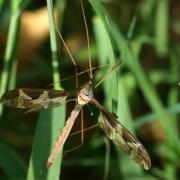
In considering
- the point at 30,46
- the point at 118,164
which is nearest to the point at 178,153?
the point at 118,164

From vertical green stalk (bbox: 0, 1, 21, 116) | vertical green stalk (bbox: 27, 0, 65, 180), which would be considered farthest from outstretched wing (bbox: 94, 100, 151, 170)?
vertical green stalk (bbox: 0, 1, 21, 116)

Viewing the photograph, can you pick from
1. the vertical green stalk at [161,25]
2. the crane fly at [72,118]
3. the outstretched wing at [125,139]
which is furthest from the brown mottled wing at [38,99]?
the vertical green stalk at [161,25]

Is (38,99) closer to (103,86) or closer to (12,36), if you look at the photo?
(12,36)

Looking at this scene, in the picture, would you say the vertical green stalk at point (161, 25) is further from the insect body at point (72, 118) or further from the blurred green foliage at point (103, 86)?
the insect body at point (72, 118)

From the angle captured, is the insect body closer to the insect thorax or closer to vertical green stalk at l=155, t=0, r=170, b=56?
the insect thorax

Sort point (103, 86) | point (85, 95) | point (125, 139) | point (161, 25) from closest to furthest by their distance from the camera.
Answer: point (125, 139)
point (85, 95)
point (103, 86)
point (161, 25)

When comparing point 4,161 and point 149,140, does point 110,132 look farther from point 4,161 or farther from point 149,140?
point 149,140

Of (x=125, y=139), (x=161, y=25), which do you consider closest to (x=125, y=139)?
(x=125, y=139)
